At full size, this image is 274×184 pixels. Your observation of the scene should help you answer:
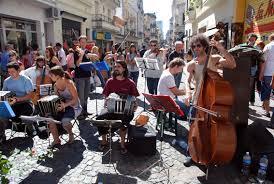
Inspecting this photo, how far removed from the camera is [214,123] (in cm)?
321

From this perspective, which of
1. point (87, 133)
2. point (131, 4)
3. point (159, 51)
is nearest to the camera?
point (87, 133)

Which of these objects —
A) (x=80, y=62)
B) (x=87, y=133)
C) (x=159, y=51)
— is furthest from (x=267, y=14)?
(x=87, y=133)

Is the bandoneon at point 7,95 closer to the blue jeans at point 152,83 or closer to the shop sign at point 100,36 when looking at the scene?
the blue jeans at point 152,83

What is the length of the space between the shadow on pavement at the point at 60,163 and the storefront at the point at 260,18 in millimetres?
8350

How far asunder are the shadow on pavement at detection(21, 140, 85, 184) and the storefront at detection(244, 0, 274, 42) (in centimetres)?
835

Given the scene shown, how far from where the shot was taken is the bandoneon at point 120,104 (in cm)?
434

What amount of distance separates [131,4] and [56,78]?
169ft

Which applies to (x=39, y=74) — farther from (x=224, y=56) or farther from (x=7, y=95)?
(x=224, y=56)

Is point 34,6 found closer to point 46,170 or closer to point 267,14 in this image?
point 267,14

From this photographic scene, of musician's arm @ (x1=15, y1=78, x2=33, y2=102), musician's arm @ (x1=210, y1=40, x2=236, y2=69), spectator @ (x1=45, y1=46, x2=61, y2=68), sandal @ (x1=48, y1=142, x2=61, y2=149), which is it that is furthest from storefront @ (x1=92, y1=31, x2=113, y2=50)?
musician's arm @ (x1=210, y1=40, x2=236, y2=69)

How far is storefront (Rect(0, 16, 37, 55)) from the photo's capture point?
39.9 feet

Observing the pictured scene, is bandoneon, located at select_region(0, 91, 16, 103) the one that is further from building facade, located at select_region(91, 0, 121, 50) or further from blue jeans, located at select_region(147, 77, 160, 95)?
building facade, located at select_region(91, 0, 121, 50)

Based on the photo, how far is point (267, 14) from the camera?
33.1 feet

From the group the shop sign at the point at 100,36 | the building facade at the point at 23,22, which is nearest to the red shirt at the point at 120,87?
the building facade at the point at 23,22
